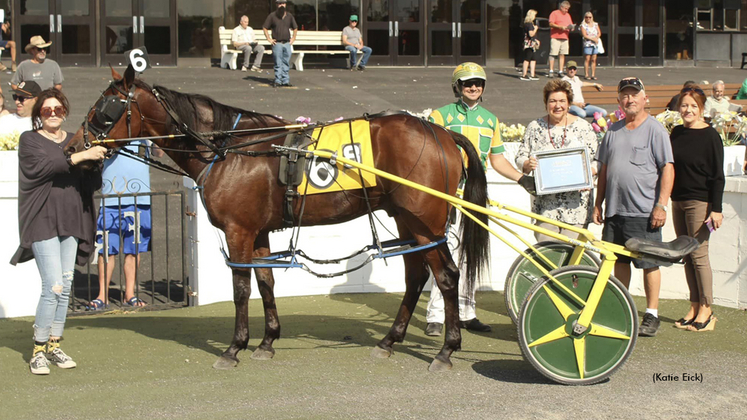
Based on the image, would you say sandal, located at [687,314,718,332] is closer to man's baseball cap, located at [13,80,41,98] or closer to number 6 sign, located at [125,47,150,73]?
number 6 sign, located at [125,47,150,73]

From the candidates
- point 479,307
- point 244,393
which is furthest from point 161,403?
point 479,307

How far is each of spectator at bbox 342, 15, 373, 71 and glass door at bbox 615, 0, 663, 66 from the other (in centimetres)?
850

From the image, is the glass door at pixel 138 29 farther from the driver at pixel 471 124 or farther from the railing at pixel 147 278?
the driver at pixel 471 124

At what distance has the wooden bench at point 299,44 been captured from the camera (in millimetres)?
21609

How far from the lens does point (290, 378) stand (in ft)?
17.8

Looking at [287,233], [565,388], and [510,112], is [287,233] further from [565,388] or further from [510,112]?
[510,112]

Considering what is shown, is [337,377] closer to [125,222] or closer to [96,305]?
[96,305]

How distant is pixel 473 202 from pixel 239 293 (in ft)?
5.82

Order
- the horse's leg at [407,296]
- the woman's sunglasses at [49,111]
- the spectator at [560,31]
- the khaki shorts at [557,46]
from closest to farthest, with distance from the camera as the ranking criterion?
1. the woman's sunglasses at [49,111]
2. the horse's leg at [407,296]
3. the spectator at [560,31]
4. the khaki shorts at [557,46]

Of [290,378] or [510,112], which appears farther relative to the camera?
[510,112]

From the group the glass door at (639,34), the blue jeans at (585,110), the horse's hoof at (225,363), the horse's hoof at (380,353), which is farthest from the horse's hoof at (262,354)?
the glass door at (639,34)

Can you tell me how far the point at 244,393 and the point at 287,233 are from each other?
2.92m

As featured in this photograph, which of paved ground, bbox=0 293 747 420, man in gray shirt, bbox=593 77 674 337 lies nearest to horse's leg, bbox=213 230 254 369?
paved ground, bbox=0 293 747 420

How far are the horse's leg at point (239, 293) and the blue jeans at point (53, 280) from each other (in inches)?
42.4
